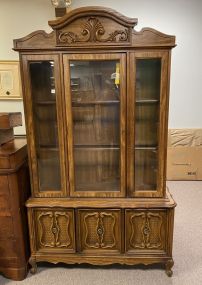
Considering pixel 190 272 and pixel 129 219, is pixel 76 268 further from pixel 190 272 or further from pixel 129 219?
pixel 190 272

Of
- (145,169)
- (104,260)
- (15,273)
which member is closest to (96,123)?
(145,169)

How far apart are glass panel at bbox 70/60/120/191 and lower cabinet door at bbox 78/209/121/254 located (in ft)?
0.65

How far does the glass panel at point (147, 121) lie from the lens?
177cm

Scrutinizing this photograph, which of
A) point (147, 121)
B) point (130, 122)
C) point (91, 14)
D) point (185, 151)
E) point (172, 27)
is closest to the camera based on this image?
point (91, 14)

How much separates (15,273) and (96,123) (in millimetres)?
1394

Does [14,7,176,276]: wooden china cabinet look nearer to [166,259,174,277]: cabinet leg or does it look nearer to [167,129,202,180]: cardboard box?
[166,259,174,277]: cabinet leg

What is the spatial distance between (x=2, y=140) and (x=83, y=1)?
2.34 metres

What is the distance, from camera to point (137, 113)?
1857mm

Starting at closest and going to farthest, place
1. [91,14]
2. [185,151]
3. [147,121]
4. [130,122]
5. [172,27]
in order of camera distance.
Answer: [91,14] < [130,122] < [147,121] < [172,27] < [185,151]

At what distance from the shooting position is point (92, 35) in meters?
1.64

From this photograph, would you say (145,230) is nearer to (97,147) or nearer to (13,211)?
(97,147)

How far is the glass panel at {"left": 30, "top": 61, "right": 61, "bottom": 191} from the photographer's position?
179cm

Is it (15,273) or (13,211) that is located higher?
(13,211)

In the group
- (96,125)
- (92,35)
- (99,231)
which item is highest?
(92,35)
